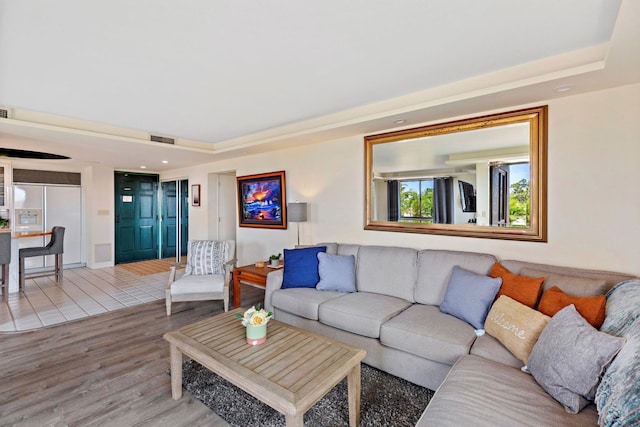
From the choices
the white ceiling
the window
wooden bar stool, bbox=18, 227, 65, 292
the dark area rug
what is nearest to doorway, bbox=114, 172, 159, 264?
wooden bar stool, bbox=18, 227, 65, 292

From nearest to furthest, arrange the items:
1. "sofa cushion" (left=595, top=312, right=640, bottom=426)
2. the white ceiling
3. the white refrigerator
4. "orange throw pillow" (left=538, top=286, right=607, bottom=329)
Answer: "sofa cushion" (left=595, top=312, right=640, bottom=426), the white ceiling, "orange throw pillow" (left=538, top=286, right=607, bottom=329), the white refrigerator

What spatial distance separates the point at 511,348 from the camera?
1851 mm

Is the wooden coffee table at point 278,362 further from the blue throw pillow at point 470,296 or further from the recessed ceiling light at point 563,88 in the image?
the recessed ceiling light at point 563,88

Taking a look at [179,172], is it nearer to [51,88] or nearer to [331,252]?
[51,88]

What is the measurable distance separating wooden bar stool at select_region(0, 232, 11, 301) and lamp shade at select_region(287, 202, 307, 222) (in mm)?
3944

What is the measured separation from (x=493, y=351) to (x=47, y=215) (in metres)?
7.99

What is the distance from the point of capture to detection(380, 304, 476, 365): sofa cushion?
6.73 feet

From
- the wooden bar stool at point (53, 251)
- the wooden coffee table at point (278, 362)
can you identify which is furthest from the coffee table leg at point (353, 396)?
the wooden bar stool at point (53, 251)

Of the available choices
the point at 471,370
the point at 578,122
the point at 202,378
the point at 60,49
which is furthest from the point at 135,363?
the point at 578,122

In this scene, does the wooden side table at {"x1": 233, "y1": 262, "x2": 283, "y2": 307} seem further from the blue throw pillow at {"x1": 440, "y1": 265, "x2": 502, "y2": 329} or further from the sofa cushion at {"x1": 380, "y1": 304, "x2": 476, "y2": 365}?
the blue throw pillow at {"x1": 440, "y1": 265, "x2": 502, "y2": 329}

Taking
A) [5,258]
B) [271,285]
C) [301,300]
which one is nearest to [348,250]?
[301,300]

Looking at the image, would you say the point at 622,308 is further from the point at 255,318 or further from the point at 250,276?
the point at 250,276

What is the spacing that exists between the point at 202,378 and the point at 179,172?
5526 mm

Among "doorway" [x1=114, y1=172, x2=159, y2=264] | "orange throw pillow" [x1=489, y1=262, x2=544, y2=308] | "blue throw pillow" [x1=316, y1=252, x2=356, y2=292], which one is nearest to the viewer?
"orange throw pillow" [x1=489, y1=262, x2=544, y2=308]
